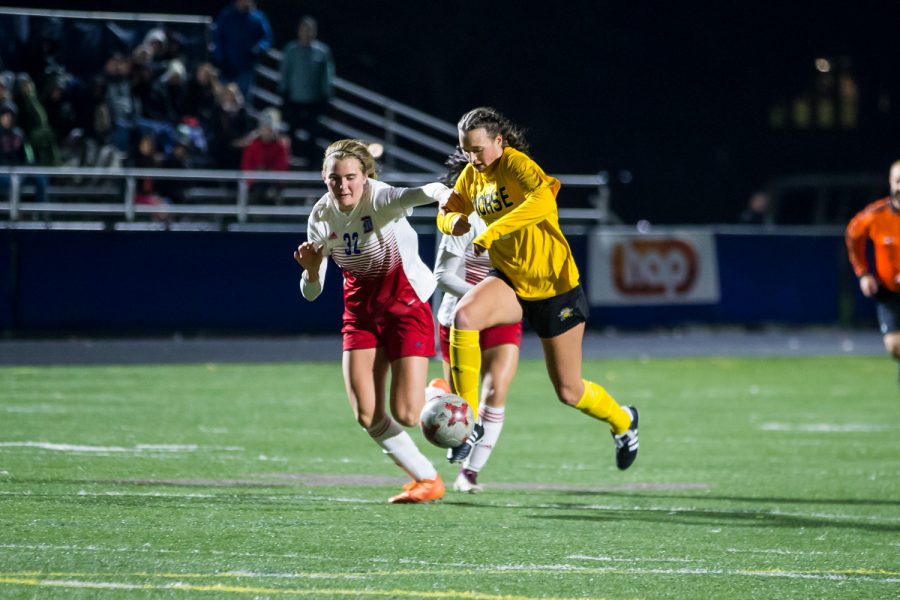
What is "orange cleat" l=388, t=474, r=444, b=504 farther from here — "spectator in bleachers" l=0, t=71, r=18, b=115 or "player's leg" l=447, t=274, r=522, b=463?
"spectator in bleachers" l=0, t=71, r=18, b=115

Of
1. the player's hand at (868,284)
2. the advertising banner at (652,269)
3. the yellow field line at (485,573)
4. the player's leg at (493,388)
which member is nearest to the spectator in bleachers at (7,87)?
the advertising banner at (652,269)

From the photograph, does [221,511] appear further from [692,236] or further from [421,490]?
[692,236]

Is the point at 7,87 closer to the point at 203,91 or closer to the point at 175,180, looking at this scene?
the point at 175,180

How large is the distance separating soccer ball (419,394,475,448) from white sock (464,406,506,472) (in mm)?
863

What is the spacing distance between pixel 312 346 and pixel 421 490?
12.8 meters

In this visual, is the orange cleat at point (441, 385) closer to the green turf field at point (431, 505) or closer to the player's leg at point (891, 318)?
the green turf field at point (431, 505)

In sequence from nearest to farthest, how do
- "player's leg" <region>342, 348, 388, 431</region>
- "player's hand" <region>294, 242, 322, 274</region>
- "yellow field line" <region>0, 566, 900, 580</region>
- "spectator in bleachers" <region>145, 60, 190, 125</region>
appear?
"yellow field line" <region>0, 566, 900, 580</region> < "player's hand" <region>294, 242, 322, 274</region> < "player's leg" <region>342, 348, 388, 431</region> < "spectator in bleachers" <region>145, 60, 190, 125</region>

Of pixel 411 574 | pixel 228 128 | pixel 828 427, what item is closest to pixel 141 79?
pixel 228 128

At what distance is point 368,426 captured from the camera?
854 centimetres

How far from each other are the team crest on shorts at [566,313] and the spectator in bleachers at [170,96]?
13813 mm

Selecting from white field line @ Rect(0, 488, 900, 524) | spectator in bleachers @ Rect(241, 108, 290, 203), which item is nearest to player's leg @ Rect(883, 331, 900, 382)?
white field line @ Rect(0, 488, 900, 524)

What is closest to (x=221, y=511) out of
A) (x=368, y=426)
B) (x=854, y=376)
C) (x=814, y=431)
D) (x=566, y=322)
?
(x=368, y=426)

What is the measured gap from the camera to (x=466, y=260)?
9703 mm

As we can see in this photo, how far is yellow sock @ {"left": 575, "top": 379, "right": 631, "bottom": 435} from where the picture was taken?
9172mm
